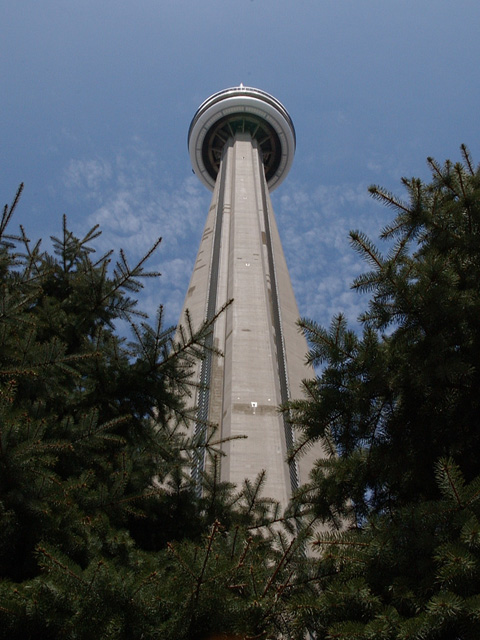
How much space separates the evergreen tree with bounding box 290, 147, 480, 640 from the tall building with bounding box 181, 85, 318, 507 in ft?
4.66

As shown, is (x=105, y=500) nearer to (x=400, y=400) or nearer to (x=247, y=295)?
(x=400, y=400)

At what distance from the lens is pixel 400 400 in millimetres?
4703

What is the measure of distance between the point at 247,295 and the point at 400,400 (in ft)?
59.9

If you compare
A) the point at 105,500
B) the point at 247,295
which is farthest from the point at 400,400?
the point at 247,295

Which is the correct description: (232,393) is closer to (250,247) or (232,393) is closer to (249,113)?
(250,247)

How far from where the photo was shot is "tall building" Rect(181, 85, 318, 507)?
15148 mm

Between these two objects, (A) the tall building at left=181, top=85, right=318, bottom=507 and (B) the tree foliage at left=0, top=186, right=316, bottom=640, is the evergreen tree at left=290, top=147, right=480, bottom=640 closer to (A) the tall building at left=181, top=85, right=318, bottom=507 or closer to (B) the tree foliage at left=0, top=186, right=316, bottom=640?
(B) the tree foliage at left=0, top=186, right=316, bottom=640

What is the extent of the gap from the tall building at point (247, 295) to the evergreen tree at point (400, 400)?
1.42 meters

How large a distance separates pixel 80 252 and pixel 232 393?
10473 millimetres

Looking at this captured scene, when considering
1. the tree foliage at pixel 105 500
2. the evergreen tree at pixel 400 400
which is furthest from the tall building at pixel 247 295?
the evergreen tree at pixel 400 400

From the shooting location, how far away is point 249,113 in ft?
126

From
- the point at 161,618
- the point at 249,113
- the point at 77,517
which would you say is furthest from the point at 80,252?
the point at 249,113

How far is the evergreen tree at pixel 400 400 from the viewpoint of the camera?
11.8ft

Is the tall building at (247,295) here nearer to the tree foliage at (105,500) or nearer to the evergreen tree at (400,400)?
the tree foliage at (105,500)
